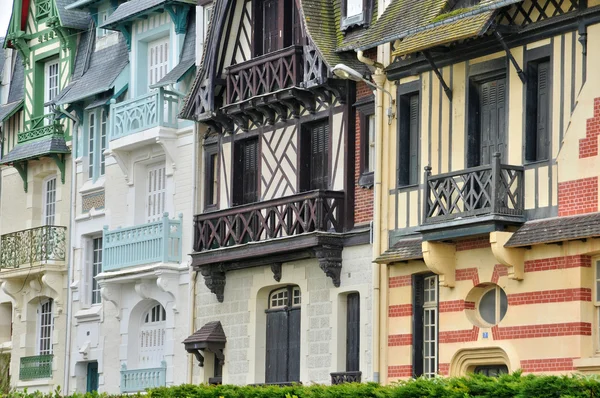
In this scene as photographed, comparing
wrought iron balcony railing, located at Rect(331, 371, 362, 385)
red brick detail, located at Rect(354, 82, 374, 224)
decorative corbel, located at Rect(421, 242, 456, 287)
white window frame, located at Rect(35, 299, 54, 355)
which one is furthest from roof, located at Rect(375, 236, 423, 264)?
white window frame, located at Rect(35, 299, 54, 355)

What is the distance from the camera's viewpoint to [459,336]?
29.7 metres

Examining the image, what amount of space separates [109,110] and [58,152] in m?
2.51

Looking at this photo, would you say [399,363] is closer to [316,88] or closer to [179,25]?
[316,88]

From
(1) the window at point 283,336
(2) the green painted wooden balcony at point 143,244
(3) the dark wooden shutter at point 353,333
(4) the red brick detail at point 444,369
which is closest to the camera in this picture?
(4) the red brick detail at point 444,369

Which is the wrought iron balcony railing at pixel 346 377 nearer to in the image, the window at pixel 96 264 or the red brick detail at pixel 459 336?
the red brick detail at pixel 459 336

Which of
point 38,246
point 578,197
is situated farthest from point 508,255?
point 38,246

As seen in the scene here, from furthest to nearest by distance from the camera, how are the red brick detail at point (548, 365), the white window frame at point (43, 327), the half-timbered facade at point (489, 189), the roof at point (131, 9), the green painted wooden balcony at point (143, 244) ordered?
1. the white window frame at point (43, 327)
2. the roof at point (131, 9)
3. the green painted wooden balcony at point (143, 244)
4. the half-timbered facade at point (489, 189)
5. the red brick detail at point (548, 365)

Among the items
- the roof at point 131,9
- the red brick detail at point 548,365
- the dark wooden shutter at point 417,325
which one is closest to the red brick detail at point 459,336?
the dark wooden shutter at point 417,325

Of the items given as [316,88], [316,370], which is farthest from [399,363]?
[316,88]

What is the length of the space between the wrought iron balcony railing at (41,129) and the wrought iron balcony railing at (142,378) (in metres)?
7.19

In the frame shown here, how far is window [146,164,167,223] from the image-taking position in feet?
132

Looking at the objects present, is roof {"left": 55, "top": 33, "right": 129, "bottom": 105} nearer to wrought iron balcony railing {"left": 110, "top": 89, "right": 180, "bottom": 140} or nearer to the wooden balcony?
wrought iron balcony railing {"left": 110, "top": 89, "right": 180, "bottom": 140}

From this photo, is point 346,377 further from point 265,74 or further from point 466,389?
point 466,389

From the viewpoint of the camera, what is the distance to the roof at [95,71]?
41812mm
